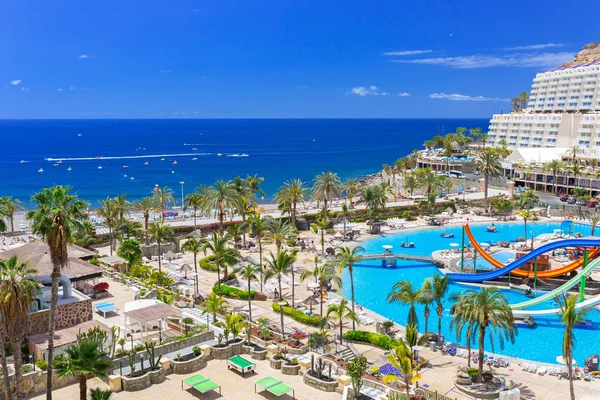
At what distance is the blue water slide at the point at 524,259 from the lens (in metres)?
41.4

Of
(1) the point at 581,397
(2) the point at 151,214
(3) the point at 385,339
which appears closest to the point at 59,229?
(3) the point at 385,339

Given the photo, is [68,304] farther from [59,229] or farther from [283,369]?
[283,369]

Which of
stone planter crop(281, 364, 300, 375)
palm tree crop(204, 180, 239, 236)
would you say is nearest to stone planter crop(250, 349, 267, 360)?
stone planter crop(281, 364, 300, 375)

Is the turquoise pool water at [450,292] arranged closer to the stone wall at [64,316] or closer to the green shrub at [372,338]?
the green shrub at [372,338]

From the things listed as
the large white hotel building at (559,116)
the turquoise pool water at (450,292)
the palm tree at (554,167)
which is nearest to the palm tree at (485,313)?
the turquoise pool water at (450,292)

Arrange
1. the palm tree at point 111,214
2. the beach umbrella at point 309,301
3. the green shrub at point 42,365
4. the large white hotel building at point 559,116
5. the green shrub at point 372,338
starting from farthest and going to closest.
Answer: the large white hotel building at point 559,116
the palm tree at point 111,214
the beach umbrella at point 309,301
the green shrub at point 372,338
the green shrub at point 42,365

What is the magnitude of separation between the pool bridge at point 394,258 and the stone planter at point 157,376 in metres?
29.6

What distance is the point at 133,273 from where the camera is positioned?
40.2m

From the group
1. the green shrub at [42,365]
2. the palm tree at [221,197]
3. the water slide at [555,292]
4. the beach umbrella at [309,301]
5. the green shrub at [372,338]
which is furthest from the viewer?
the palm tree at [221,197]

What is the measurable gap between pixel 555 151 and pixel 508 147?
20.7 metres

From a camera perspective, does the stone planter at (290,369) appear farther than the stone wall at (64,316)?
No

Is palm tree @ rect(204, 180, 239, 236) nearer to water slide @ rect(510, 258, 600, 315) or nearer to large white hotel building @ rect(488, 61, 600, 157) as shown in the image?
water slide @ rect(510, 258, 600, 315)

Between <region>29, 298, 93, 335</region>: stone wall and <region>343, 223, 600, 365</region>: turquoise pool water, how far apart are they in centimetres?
2019

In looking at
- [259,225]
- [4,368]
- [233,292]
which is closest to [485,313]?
[233,292]
